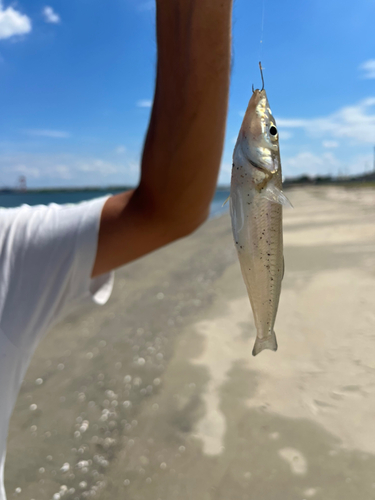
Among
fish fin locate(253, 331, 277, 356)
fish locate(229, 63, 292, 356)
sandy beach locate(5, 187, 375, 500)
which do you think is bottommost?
sandy beach locate(5, 187, 375, 500)

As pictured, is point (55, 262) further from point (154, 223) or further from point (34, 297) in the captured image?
point (154, 223)

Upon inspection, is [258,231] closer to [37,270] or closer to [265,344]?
[265,344]

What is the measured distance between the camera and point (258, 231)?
3.21 feet

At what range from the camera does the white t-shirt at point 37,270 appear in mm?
1662

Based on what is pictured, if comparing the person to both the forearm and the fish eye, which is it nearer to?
the forearm

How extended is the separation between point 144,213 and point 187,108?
54 centimetres

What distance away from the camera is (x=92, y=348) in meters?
4.88

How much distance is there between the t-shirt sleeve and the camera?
171 centimetres

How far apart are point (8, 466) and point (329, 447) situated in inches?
98.5

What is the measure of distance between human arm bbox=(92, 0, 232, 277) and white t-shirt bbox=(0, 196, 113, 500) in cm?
8

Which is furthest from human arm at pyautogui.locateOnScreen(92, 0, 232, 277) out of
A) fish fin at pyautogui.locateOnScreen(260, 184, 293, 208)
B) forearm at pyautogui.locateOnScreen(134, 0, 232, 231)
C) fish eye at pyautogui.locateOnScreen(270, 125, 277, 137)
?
fish fin at pyautogui.locateOnScreen(260, 184, 293, 208)

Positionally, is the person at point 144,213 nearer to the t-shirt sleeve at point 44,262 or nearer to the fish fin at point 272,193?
the t-shirt sleeve at point 44,262

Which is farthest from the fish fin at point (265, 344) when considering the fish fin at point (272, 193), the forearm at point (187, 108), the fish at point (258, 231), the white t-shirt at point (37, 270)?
the white t-shirt at point (37, 270)

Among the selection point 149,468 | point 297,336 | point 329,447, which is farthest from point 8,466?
point 297,336
